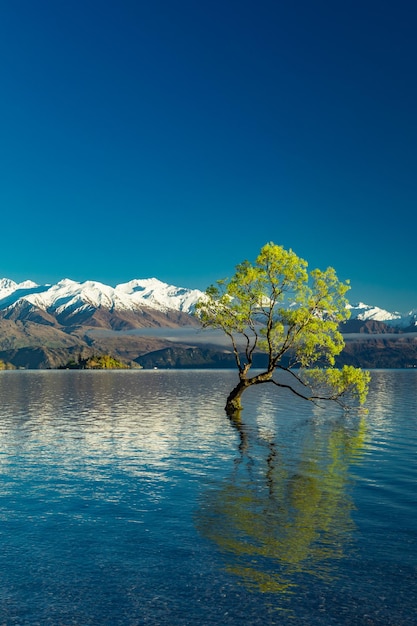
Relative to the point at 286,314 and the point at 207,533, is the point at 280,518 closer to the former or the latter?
the point at 207,533

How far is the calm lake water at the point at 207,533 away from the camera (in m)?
19.6

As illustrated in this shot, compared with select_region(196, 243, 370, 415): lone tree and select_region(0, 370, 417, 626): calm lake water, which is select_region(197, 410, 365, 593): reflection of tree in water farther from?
select_region(196, 243, 370, 415): lone tree

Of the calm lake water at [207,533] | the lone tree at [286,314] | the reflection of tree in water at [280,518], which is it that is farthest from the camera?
the lone tree at [286,314]

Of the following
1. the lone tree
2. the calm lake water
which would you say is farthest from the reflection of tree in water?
the lone tree

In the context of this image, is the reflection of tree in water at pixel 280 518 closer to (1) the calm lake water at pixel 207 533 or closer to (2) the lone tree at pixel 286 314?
(1) the calm lake water at pixel 207 533

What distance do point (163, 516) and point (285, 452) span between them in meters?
24.8

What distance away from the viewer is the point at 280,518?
3033 centimetres

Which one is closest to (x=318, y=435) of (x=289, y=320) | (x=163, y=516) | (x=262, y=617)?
(x=289, y=320)

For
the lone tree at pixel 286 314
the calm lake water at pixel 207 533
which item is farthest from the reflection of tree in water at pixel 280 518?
the lone tree at pixel 286 314

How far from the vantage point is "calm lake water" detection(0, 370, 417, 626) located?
64.4 feet

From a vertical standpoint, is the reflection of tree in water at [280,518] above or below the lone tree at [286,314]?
below

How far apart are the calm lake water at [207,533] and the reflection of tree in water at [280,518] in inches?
4.1

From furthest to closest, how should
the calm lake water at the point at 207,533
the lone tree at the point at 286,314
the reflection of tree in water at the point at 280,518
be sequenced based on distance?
the lone tree at the point at 286,314 → the reflection of tree in water at the point at 280,518 → the calm lake water at the point at 207,533

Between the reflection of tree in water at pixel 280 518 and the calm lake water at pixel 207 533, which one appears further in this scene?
the reflection of tree in water at pixel 280 518
